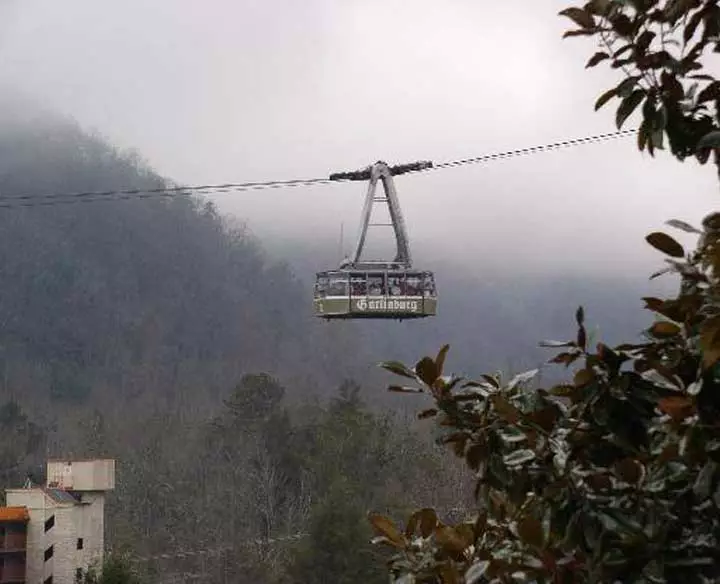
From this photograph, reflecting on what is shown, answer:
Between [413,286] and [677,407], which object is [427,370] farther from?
[413,286]

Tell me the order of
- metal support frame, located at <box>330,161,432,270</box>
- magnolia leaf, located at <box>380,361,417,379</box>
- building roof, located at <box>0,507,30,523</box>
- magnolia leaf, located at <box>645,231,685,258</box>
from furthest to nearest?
building roof, located at <box>0,507,30,523</box> → metal support frame, located at <box>330,161,432,270</box> → magnolia leaf, located at <box>380,361,417,379</box> → magnolia leaf, located at <box>645,231,685,258</box>

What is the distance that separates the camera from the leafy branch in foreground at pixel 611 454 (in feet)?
7.59

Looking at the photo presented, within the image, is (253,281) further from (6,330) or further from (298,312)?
(6,330)

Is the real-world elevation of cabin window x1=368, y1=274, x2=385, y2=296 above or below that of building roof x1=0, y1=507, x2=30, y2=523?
above

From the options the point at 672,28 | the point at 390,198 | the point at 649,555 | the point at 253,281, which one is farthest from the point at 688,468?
the point at 253,281

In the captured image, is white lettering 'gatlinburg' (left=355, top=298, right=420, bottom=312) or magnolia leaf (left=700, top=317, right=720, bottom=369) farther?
white lettering 'gatlinburg' (left=355, top=298, right=420, bottom=312)

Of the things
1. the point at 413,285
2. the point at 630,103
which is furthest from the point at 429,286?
the point at 630,103

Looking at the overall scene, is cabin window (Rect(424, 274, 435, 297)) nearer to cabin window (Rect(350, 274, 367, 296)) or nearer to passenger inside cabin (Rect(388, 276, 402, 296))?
passenger inside cabin (Rect(388, 276, 402, 296))

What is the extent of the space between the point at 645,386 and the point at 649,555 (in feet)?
1.30

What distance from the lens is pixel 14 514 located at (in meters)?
29.6

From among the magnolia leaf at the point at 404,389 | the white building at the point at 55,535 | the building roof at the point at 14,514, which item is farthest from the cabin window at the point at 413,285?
the building roof at the point at 14,514

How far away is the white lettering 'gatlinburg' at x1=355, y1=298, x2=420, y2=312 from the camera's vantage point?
52.9 ft

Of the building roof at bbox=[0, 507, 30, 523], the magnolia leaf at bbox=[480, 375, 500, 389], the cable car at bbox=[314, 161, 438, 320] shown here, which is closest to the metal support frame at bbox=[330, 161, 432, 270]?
the cable car at bbox=[314, 161, 438, 320]

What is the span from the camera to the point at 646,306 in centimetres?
260
